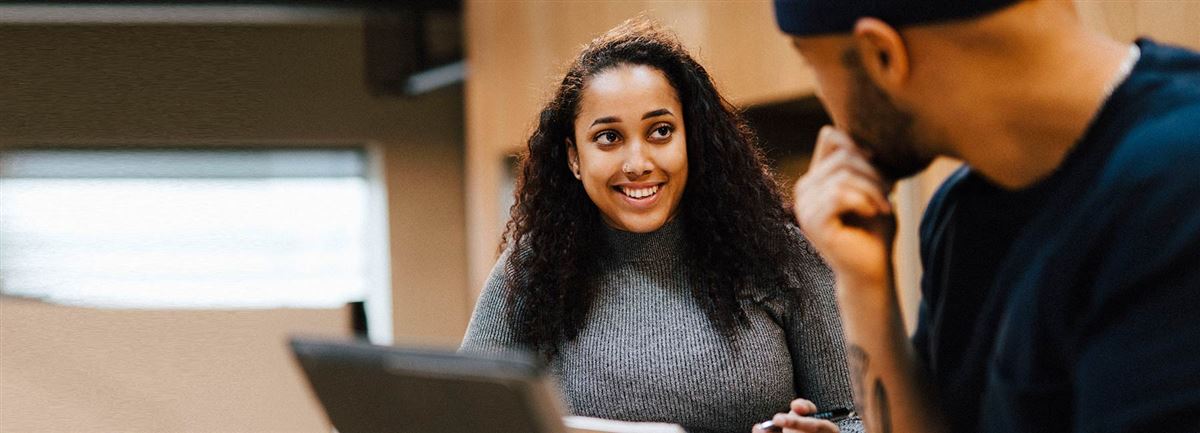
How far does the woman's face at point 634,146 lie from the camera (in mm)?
1736

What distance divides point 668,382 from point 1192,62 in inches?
38.3

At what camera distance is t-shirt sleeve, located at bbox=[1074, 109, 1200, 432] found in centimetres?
74

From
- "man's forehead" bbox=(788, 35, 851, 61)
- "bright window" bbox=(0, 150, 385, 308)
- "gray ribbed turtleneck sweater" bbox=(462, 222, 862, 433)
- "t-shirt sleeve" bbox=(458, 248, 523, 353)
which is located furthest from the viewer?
"bright window" bbox=(0, 150, 385, 308)

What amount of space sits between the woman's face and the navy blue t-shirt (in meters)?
0.82

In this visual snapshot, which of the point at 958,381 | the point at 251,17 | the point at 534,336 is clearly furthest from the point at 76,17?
the point at 958,381

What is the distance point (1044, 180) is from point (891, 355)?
0.79ft

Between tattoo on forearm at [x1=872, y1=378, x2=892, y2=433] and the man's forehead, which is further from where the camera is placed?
tattoo on forearm at [x1=872, y1=378, x2=892, y2=433]

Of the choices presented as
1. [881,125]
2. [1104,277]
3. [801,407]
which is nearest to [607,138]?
[801,407]

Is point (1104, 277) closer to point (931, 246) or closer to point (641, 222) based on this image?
point (931, 246)

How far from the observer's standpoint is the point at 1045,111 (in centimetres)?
81

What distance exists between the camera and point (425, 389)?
3.09 ft

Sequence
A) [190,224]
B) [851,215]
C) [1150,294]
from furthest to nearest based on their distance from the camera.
→ 1. [190,224]
2. [851,215]
3. [1150,294]

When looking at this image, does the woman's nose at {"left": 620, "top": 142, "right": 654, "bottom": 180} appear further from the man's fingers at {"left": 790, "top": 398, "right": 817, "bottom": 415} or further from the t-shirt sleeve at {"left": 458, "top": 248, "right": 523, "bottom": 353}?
the man's fingers at {"left": 790, "top": 398, "right": 817, "bottom": 415}

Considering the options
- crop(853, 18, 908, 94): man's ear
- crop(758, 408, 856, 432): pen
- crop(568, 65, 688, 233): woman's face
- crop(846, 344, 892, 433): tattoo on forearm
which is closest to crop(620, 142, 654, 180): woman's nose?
crop(568, 65, 688, 233): woman's face
